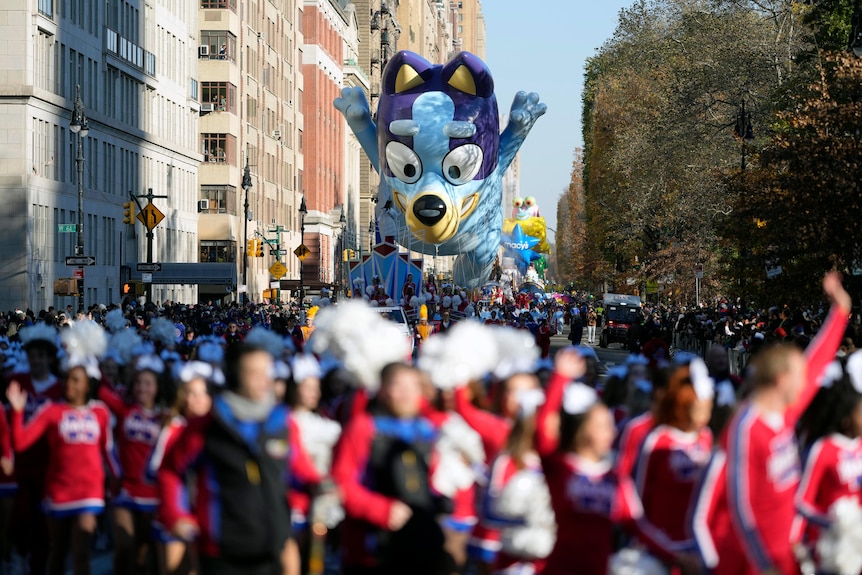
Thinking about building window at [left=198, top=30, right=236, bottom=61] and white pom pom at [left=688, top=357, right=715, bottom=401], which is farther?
building window at [left=198, top=30, right=236, bottom=61]

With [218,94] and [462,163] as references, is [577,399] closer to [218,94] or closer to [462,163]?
[462,163]

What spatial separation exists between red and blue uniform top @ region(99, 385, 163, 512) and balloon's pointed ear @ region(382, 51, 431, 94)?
25.9 meters

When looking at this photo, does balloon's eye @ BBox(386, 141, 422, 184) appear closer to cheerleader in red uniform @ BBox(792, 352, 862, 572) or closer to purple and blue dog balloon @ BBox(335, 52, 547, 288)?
purple and blue dog balloon @ BBox(335, 52, 547, 288)

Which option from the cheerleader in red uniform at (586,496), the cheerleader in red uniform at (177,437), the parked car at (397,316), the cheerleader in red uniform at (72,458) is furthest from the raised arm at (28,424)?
the parked car at (397,316)

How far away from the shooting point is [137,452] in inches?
377

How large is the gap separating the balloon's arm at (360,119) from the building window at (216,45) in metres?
39.6

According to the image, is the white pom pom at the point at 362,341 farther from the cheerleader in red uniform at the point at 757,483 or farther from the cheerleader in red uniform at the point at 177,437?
the cheerleader in red uniform at the point at 757,483

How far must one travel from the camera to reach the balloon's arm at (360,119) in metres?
37.4

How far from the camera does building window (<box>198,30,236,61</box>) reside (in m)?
76.8

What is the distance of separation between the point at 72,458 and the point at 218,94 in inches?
2713

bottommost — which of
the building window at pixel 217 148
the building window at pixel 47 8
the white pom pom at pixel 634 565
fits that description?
the white pom pom at pixel 634 565

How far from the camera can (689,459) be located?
730 cm

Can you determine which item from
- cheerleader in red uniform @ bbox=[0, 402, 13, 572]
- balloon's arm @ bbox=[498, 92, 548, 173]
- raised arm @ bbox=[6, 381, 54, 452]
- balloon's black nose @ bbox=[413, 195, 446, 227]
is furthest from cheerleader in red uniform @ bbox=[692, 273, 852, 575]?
balloon's arm @ bbox=[498, 92, 548, 173]

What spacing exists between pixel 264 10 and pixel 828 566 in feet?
268
